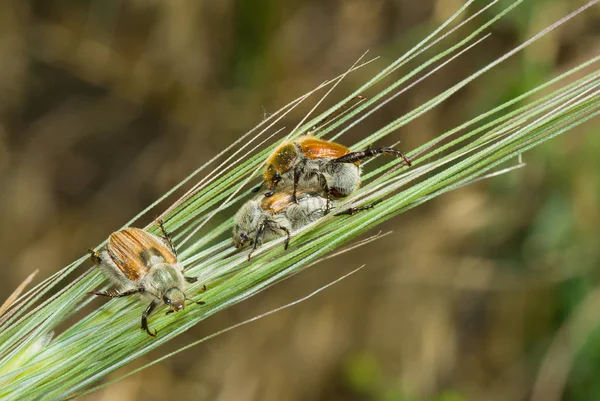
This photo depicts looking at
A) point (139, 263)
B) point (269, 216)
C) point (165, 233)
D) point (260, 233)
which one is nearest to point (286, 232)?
point (260, 233)

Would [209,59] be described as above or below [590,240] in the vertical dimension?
above

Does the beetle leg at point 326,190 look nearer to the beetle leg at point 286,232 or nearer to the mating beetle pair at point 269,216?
the mating beetle pair at point 269,216

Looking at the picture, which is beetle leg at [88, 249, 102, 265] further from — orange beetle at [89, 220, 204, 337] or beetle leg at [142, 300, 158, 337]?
beetle leg at [142, 300, 158, 337]

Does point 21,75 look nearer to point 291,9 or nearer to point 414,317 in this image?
point 291,9

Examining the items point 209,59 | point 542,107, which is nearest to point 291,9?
point 209,59

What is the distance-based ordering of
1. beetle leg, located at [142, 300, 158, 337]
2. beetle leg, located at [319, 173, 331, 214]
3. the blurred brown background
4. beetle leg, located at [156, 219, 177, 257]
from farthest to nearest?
the blurred brown background
beetle leg, located at [319, 173, 331, 214]
beetle leg, located at [156, 219, 177, 257]
beetle leg, located at [142, 300, 158, 337]

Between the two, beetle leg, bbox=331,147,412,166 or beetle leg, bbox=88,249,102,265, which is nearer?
beetle leg, bbox=88,249,102,265

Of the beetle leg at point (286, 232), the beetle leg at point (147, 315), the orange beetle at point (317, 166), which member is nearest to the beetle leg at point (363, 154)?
the orange beetle at point (317, 166)

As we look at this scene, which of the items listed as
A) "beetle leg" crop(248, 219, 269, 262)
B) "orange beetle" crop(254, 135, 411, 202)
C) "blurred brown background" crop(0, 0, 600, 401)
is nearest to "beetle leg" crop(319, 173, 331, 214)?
"orange beetle" crop(254, 135, 411, 202)

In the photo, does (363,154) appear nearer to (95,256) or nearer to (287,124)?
(95,256)
